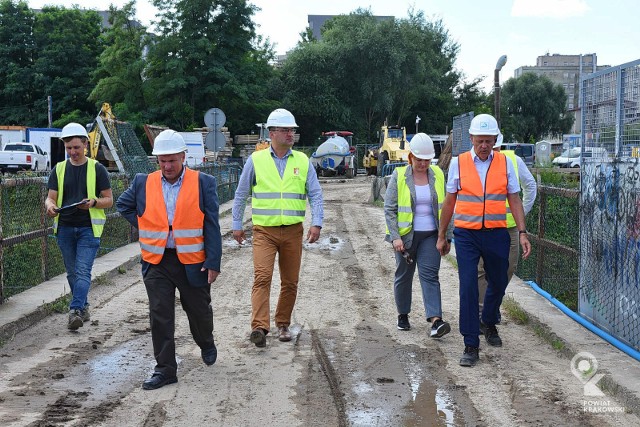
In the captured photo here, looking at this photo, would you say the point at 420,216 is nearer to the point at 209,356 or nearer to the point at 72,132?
the point at 209,356

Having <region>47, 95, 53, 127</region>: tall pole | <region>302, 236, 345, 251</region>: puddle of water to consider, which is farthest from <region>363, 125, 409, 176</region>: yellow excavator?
<region>47, 95, 53, 127</region>: tall pole

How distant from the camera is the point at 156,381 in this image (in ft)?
20.2

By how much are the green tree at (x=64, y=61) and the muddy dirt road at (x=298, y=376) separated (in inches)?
2073

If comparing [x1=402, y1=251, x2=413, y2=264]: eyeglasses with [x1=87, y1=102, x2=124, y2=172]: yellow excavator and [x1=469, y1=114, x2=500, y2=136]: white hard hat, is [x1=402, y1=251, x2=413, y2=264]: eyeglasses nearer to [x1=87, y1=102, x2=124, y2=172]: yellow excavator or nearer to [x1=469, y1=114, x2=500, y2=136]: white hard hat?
[x1=469, y1=114, x2=500, y2=136]: white hard hat

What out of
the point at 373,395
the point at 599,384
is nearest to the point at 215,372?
the point at 373,395

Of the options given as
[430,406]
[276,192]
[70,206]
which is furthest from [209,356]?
[70,206]

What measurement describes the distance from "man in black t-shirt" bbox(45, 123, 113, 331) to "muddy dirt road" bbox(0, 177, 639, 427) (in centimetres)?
49

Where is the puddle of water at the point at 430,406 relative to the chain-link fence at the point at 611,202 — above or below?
below

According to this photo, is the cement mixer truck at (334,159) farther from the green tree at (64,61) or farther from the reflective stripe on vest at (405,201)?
the reflective stripe on vest at (405,201)

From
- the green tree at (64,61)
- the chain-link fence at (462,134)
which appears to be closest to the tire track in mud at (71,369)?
the chain-link fence at (462,134)

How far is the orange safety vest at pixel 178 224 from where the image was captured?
6297 millimetres

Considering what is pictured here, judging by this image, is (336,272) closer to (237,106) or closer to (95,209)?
(95,209)

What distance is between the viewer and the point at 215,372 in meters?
6.65

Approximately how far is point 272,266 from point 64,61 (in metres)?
56.4
